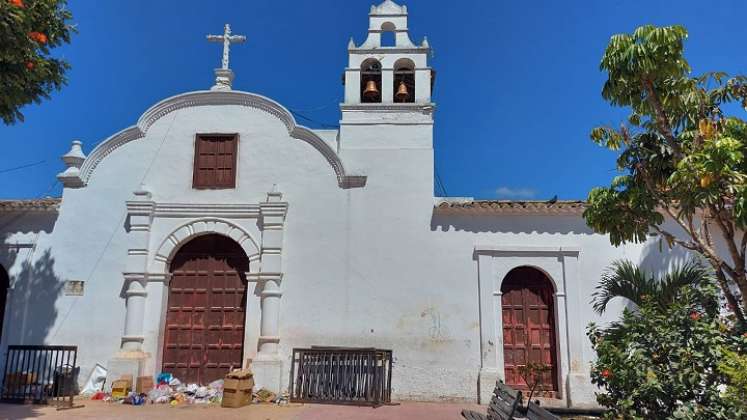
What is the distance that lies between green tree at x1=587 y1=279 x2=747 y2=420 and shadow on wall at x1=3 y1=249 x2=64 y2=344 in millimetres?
9269

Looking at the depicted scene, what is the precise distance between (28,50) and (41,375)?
19.5 feet

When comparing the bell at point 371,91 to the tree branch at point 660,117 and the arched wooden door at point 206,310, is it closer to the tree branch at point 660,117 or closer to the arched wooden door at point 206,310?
the arched wooden door at point 206,310

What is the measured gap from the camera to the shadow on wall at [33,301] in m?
10.0

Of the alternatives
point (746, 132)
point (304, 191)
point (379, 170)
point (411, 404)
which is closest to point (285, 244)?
point (304, 191)

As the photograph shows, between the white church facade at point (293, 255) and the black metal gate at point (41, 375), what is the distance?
1.01ft

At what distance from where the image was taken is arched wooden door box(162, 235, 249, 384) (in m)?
9.95

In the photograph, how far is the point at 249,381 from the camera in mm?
8992

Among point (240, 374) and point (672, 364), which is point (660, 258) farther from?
point (240, 374)

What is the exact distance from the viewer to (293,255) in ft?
33.1

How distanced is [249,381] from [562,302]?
5.51 metres

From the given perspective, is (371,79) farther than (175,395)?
Yes

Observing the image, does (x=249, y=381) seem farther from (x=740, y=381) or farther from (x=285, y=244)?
(x=740, y=381)

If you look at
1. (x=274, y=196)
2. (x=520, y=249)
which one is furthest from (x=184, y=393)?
(x=520, y=249)

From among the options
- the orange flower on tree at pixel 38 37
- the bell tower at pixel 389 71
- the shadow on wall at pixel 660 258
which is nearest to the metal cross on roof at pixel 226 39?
the bell tower at pixel 389 71
